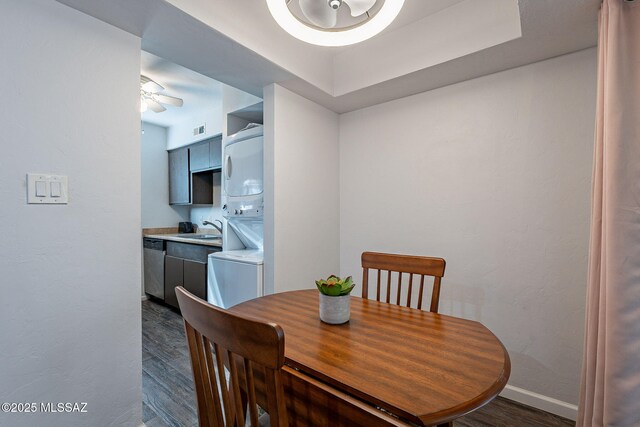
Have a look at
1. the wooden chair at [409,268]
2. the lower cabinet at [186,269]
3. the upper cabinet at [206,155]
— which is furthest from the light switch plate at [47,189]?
the upper cabinet at [206,155]

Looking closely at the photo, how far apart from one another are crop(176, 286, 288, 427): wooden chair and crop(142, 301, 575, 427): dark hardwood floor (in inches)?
46.5

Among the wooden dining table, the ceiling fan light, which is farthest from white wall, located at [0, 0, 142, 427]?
the ceiling fan light

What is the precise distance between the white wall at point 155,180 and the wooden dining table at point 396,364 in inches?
142

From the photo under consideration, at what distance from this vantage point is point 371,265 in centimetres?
181

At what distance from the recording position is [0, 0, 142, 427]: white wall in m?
1.22

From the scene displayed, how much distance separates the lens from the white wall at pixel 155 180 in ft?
13.7

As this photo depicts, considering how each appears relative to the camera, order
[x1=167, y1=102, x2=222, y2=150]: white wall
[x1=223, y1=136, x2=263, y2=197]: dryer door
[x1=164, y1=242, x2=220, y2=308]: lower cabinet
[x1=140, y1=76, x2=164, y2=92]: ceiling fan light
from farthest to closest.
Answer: [x1=167, y1=102, x2=222, y2=150]: white wall
[x1=164, y1=242, x2=220, y2=308]: lower cabinet
[x1=140, y1=76, x2=164, y2=92]: ceiling fan light
[x1=223, y1=136, x2=263, y2=197]: dryer door

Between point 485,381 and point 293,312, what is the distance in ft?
2.70

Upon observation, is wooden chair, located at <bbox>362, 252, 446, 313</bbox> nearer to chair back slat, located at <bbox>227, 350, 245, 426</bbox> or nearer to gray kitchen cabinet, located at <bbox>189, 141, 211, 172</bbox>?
chair back slat, located at <bbox>227, 350, 245, 426</bbox>

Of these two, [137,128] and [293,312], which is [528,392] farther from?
[137,128]

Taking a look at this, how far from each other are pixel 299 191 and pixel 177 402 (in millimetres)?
1659

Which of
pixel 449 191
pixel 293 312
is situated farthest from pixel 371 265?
pixel 449 191

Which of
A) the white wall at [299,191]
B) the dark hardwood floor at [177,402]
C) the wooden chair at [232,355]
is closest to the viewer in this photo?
the wooden chair at [232,355]

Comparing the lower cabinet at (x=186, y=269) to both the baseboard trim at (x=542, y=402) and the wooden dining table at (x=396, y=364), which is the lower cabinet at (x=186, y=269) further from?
the baseboard trim at (x=542, y=402)
